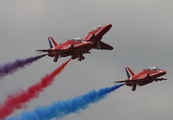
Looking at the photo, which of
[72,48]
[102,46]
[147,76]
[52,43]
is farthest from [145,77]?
[52,43]

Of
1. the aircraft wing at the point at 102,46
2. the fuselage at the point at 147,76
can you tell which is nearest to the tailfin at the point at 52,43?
the aircraft wing at the point at 102,46

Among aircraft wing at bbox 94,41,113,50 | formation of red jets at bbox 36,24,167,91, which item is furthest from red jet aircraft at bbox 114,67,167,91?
aircraft wing at bbox 94,41,113,50

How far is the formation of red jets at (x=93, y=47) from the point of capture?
2741 inches

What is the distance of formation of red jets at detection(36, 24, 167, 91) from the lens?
228 feet

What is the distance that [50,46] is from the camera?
7588 centimetres

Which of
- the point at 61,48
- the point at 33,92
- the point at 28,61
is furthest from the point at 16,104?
the point at 61,48

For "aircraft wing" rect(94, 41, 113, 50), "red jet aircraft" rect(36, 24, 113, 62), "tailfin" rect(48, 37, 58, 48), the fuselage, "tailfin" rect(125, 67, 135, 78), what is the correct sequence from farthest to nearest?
"tailfin" rect(125, 67, 135, 78), "aircraft wing" rect(94, 41, 113, 50), the fuselage, "tailfin" rect(48, 37, 58, 48), "red jet aircraft" rect(36, 24, 113, 62)

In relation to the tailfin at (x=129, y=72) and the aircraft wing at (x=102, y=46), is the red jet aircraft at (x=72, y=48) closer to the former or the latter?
the aircraft wing at (x=102, y=46)

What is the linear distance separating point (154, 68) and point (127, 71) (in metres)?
6.19

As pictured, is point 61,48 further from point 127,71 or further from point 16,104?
point 127,71

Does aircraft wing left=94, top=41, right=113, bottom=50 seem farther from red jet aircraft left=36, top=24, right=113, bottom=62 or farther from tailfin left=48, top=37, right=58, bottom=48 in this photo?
tailfin left=48, top=37, right=58, bottom=48

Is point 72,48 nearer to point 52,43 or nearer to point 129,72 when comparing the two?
point 52,43

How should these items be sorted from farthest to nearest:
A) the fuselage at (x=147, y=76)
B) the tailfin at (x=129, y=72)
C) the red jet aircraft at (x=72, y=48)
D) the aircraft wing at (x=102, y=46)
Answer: the tailfin at (x=129, y=72), the aircraft wing at (x=102, y=46), the fuselage at (x=147, y=76), the red jet aircraft at (x=72, y=48)

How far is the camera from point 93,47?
79.4 meters
